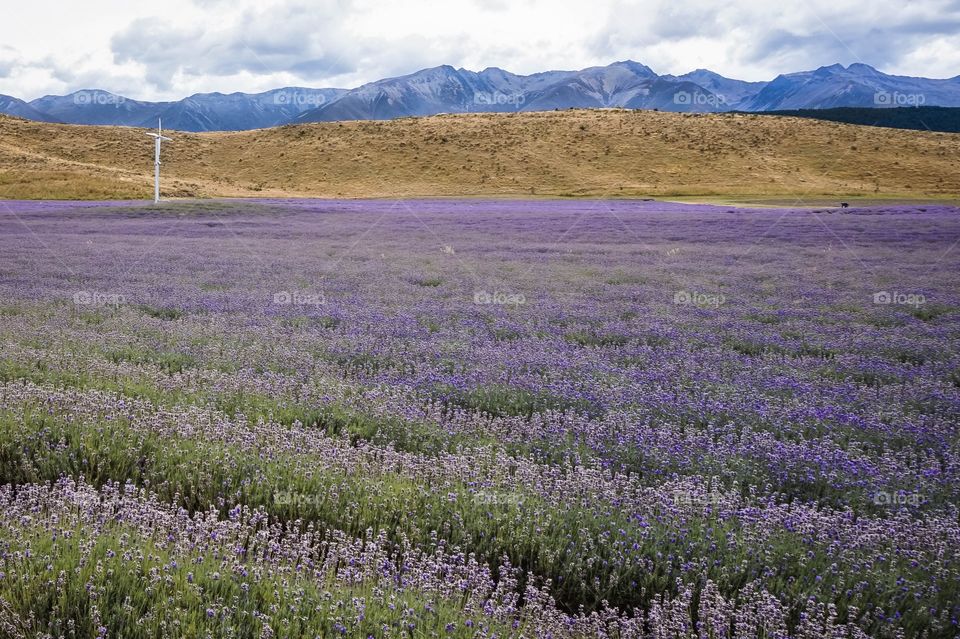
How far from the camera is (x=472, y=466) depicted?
4.30m

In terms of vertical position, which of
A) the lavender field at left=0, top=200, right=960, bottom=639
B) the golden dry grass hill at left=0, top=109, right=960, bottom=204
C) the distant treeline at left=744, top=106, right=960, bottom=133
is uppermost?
the distant treeline at left=744, top=106, right=960, bottom=133

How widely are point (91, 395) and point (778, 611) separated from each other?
4876 mm

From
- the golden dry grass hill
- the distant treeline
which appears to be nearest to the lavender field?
the golden dry grass hill

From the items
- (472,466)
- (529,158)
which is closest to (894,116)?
(529,158)

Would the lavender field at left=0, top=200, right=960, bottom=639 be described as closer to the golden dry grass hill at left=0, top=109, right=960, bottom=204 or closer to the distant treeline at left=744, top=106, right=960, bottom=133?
the golden dry grass hill at left=0, top=109, right=960, bottom=204

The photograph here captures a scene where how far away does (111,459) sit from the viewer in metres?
3.97

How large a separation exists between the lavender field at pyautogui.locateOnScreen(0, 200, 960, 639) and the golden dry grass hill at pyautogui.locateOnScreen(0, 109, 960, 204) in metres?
48.5

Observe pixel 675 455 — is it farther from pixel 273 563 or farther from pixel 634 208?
pixel 634 208

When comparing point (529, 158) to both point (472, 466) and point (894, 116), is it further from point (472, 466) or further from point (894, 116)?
point (894, 116)

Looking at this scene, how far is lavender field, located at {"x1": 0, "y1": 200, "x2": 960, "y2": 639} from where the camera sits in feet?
8.61

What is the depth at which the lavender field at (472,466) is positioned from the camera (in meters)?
2.62

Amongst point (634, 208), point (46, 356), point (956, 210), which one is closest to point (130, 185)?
point (634, 208)

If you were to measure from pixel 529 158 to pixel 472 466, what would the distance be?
7390cm

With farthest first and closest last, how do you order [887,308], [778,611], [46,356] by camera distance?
[887,308]
[46,356]
[778,611]
